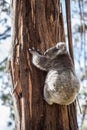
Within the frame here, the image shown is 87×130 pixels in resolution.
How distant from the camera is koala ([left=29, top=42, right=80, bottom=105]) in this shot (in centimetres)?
175

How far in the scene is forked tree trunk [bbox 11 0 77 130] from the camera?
6.04 feet

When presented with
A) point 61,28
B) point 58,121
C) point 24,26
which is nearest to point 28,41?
point 24,26

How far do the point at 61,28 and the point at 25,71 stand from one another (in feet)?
1.00

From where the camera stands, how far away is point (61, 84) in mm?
1740

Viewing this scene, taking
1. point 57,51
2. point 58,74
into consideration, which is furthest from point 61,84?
point 57,51

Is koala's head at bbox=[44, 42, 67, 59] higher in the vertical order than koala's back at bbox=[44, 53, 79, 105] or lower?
higher

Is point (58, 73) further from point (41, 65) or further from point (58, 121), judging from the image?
point (58, 121)

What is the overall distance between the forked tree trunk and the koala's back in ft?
0.22

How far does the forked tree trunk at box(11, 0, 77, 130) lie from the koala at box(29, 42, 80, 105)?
1.8 inches

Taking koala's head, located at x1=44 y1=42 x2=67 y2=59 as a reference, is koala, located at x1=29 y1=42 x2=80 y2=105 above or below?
below

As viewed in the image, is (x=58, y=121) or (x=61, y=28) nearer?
(x=58, y=121)

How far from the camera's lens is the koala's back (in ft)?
5.72

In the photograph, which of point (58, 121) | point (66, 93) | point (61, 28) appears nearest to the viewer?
point (66, 93)

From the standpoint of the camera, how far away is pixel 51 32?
1948mm
